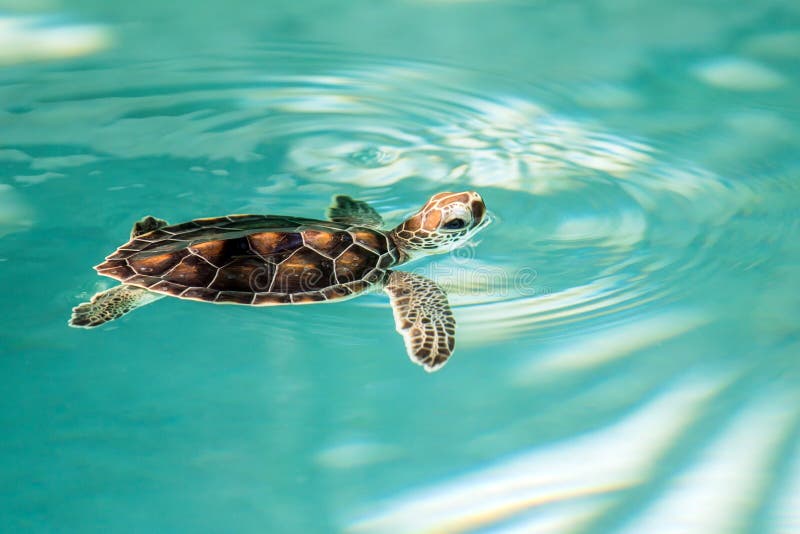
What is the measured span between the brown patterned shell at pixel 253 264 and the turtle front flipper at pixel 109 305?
0.22ft

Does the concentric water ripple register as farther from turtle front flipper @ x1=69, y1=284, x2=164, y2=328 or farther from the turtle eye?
turtle front flipper @ x1=69, y1=284, x2=164, y2=328

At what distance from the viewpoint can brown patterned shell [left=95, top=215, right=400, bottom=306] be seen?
2.82m

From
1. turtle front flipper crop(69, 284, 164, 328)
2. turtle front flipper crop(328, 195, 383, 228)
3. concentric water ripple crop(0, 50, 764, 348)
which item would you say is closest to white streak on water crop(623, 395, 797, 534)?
concentric water ripple crop(0, 50, 764, 348)

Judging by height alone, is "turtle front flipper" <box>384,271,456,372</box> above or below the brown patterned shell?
below

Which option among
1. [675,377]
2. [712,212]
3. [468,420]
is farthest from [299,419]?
[712,212]

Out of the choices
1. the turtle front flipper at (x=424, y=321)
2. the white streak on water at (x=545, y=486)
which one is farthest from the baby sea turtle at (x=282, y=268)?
the white streak on water at (x=545, y=486)

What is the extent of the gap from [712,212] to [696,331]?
90 centimetres

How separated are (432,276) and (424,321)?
0.59 meters

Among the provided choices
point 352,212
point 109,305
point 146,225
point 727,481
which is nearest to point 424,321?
point 352,212

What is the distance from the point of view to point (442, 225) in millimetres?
3137

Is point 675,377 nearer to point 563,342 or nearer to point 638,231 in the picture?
point 563,342

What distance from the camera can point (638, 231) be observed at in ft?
11.0

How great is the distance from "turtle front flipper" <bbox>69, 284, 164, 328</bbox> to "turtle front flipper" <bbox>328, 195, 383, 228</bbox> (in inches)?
36.5

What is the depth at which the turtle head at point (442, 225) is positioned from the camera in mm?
3158
